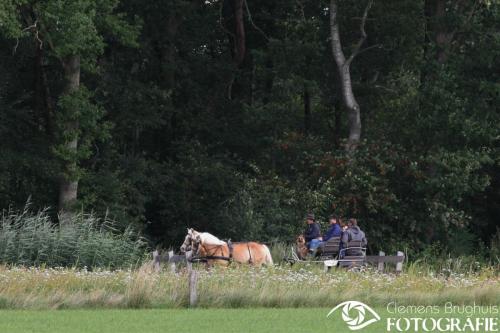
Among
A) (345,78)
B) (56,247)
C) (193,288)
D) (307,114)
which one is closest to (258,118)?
(345,78)

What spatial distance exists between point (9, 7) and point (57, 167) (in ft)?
16.3

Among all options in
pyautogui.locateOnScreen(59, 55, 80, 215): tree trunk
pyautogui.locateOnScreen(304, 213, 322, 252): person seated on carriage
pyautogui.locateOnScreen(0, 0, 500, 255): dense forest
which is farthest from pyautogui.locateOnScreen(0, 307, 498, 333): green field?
pyautogui.locateOnScreen(59, 55, 80, 215): tree trunk

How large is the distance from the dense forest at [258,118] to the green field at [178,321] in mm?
14167

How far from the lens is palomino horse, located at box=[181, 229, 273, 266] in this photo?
85.0 feet

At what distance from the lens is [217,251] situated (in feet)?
85.6

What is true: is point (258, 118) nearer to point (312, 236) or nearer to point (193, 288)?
point (312, 236)

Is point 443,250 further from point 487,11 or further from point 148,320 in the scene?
point 148,320

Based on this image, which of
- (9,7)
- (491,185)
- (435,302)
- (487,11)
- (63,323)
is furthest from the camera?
(491,185)

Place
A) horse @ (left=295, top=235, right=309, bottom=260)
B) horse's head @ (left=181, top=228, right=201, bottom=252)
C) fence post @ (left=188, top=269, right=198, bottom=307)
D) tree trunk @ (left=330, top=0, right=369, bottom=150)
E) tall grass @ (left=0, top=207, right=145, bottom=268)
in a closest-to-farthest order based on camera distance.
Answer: fence post @ (left=188, top=269, right=198, bottom=307), horse's head @ (left=181, top=228, right=201, bottom=252), tall grass @ (left=0, top=207, right=145, bottom=268), horse @ (left=295, top=235, right=309, bottom=260), tree trunk @ (left=330, top=0, right=369, bottom=150)

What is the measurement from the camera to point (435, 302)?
867 inches

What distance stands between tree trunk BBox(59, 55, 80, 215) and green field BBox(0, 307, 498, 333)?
47.1ft

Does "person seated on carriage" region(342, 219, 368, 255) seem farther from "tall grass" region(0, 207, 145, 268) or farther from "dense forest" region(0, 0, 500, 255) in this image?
"dense forest" region(0, 0, 500, 255)

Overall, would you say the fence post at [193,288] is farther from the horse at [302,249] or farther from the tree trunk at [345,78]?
the tree trunk at [345,78]

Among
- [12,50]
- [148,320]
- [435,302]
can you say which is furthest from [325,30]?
[148,320]
